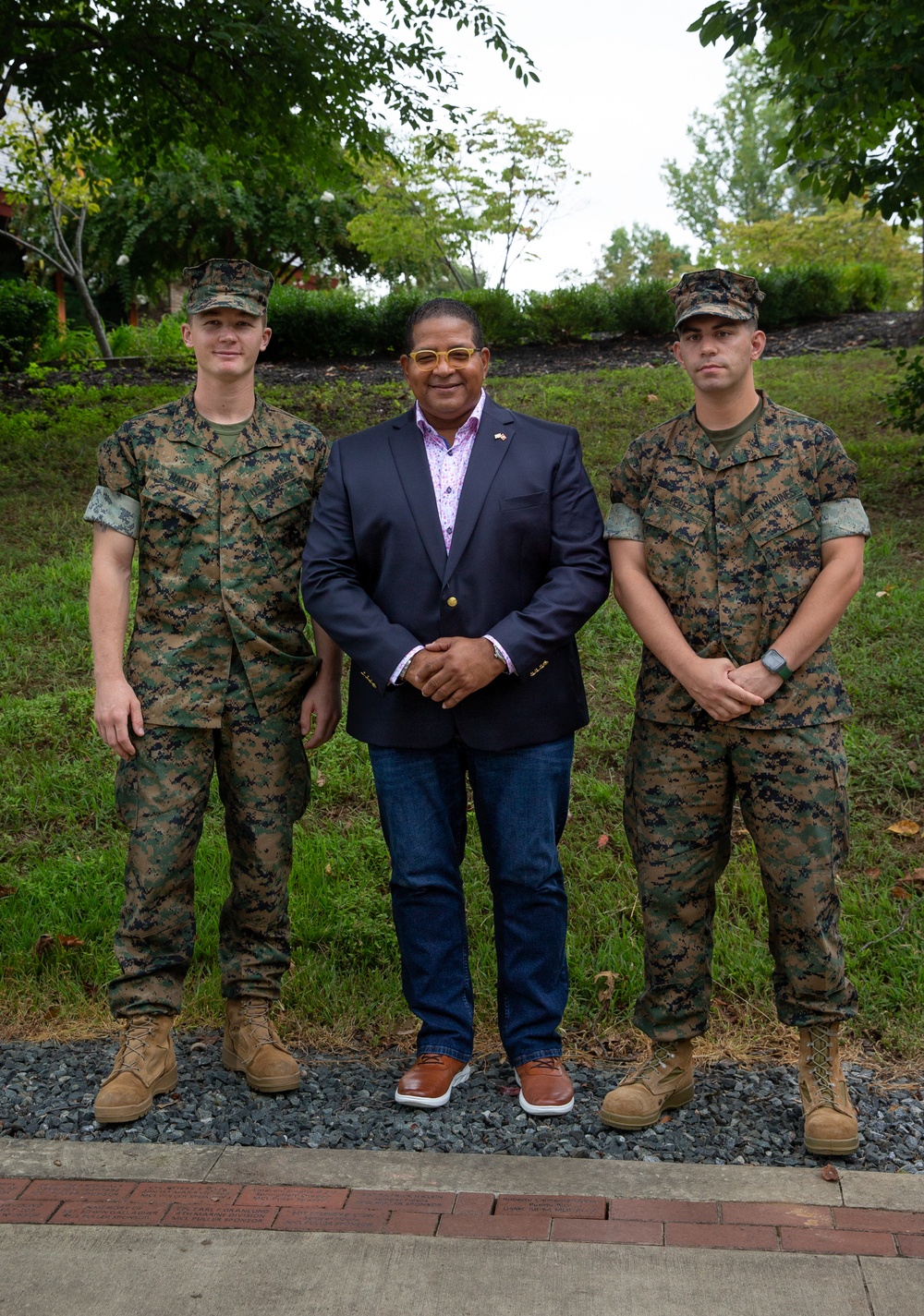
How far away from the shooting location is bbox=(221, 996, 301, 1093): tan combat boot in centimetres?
357

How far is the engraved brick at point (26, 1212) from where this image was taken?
2889mm

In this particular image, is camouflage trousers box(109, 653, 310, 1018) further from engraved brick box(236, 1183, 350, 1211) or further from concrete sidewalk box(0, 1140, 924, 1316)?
engraved brick box(236, 1183, 350, 1211)

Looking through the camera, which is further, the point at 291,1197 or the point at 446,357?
the point at 446,357

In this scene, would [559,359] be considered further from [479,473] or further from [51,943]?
[479,473]

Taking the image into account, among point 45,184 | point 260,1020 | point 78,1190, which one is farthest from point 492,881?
point 45,184

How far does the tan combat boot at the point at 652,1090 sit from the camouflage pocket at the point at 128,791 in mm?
1553

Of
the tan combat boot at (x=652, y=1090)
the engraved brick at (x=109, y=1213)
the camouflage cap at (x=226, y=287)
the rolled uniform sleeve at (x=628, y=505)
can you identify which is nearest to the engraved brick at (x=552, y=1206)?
the tan combat boot at (x=652, y=1090)

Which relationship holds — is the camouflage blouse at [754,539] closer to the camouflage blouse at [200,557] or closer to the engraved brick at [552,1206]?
the camouflage blouse at [200,557]

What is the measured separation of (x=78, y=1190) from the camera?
9.95 feet

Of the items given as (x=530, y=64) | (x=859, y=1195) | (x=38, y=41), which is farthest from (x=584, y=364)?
(x=859, y=1195)

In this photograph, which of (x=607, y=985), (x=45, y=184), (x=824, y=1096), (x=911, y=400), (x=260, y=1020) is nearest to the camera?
(x=824, y=1096)

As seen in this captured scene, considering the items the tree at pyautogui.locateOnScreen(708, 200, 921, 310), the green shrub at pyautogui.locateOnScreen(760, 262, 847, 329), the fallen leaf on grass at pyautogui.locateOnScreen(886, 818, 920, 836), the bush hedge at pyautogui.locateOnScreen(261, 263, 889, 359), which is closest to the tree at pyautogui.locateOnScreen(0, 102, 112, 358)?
the bush hedge at pyautogui.locateOnScreen(261, 263, 889, 359)

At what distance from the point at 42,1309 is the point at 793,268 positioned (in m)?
17.2

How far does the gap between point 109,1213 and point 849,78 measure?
6235 millimetres
